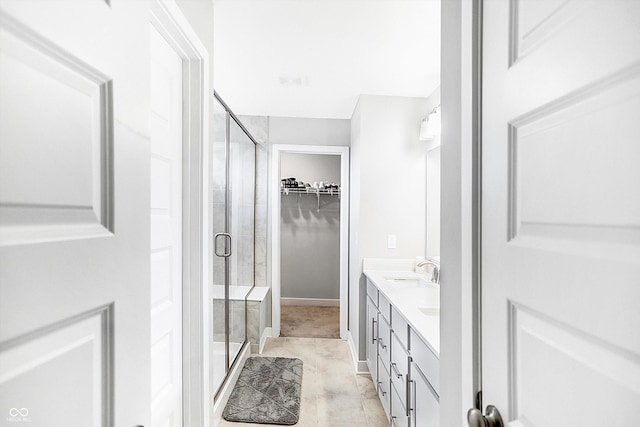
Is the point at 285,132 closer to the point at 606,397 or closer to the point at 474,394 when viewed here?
the point at 474,394

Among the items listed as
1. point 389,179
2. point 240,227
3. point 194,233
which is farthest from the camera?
point 240,227

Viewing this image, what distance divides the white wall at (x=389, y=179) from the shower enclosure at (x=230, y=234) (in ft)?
3.62

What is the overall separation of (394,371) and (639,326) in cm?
175

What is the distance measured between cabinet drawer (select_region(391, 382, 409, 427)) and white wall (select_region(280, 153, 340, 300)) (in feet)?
9.71

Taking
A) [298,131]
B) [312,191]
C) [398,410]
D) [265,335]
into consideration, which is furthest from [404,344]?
[312,191]

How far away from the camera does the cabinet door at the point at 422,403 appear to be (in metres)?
1.33

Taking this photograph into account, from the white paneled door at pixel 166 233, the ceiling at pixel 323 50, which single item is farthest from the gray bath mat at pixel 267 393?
the ceiling at pixel 323 50

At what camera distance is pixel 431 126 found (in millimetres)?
2740

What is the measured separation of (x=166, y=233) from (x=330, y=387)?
198cm

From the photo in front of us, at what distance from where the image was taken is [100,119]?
0.56 m

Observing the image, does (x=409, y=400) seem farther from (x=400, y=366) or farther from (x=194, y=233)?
(x=194, y=233)

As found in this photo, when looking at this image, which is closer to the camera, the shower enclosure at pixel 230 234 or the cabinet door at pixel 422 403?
the cabinet door at pixel 422 403

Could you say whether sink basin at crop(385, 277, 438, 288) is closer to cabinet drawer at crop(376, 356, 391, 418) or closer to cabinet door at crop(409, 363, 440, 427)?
cabinet drawer at crop(376, 356, 391, 418)

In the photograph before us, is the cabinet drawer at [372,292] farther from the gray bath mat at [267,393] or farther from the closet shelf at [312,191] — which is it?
the closet shelf at [312,191]
